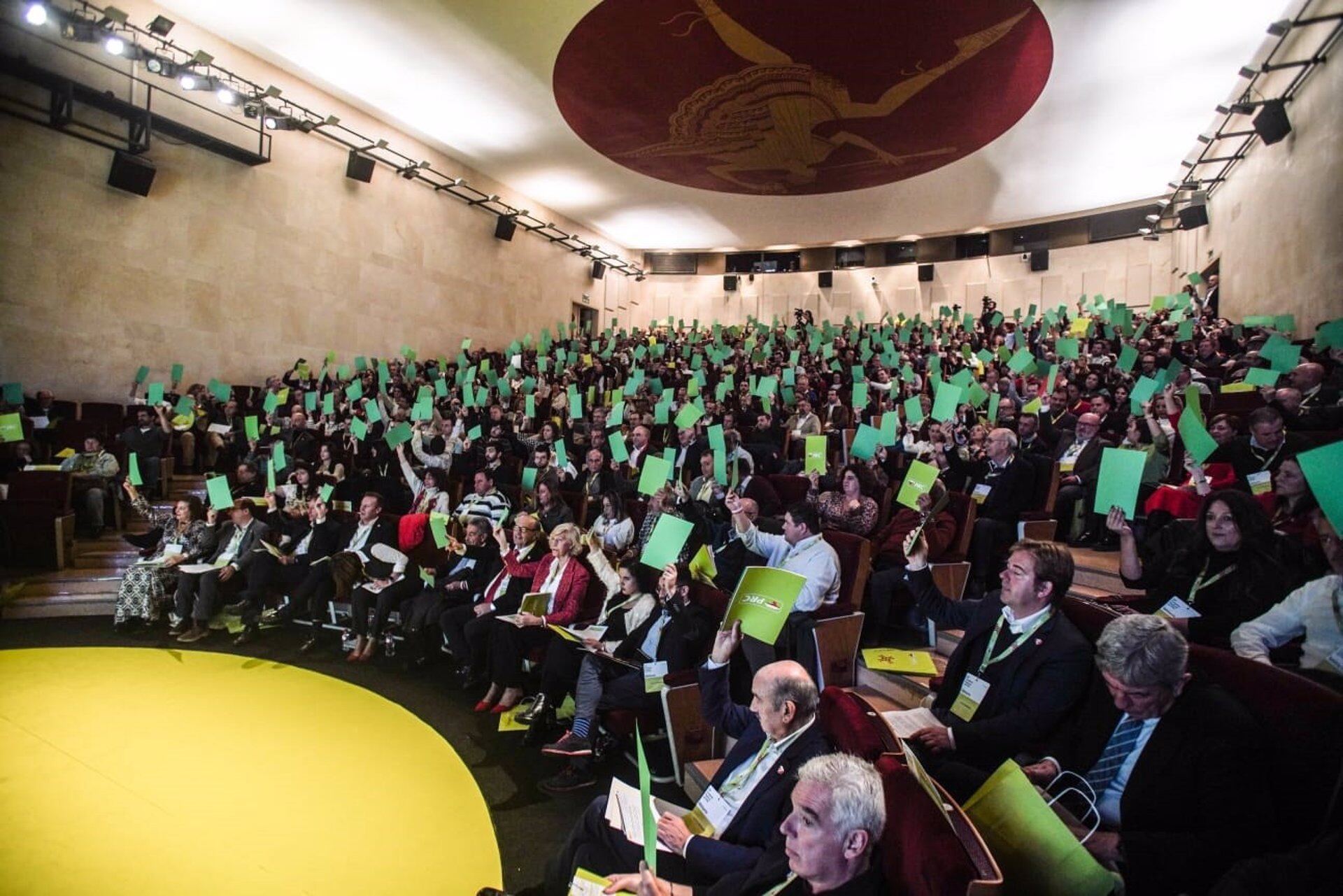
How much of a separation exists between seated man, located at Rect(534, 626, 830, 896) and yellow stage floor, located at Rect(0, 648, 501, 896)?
0.62 metres

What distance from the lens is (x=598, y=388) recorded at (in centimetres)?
1012

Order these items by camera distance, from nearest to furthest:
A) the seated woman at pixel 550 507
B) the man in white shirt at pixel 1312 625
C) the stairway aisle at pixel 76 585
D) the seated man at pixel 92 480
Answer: the man in white shirt at pixel 1312 625, the seated woman at pixel 550 507, the stairway aisle at pixel 76 585, the seated man at pixel 92 480

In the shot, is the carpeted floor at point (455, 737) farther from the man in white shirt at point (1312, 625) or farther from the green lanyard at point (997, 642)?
the man in white shirt at point (1312, 625)

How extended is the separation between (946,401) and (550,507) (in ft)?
10.2

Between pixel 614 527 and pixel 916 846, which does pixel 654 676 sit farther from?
pixel 916 846

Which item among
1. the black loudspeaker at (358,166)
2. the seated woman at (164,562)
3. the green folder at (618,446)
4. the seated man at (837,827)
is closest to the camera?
the seated man at (837,827)

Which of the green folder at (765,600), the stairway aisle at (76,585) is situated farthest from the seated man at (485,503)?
the green folder at (765,600)

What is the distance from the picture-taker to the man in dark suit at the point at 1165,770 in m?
1.40

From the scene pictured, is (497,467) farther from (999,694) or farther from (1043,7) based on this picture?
(1043,7)

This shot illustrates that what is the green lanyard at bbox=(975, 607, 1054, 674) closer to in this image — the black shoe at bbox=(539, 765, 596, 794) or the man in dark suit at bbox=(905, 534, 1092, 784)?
the man in dark suit at bbox=(905, 534, 1092, 784)

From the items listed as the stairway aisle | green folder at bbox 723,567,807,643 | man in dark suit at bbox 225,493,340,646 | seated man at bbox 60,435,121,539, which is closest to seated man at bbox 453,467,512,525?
man in dark suit at bbox 225,493,340,646

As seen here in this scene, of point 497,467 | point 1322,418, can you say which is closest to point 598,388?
point 497,467

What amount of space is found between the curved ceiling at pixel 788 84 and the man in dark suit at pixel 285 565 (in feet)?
24.1

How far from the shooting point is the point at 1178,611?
2365 mm
